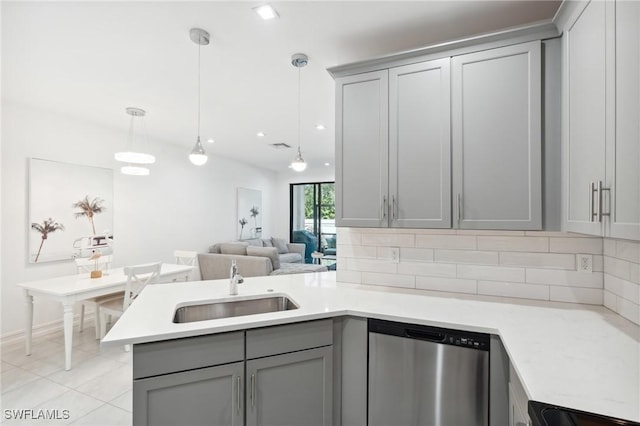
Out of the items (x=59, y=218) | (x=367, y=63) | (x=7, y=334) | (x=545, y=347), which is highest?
(x=367, y=63)

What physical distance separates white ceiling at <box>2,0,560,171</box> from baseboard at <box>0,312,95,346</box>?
2476 millimetres

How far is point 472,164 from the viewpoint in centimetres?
176

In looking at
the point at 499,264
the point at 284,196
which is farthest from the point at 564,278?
the point at 284,196

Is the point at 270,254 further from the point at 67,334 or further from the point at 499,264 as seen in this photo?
the point at 499,264

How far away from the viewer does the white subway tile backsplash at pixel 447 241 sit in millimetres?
2033

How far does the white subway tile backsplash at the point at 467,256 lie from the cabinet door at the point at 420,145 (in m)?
0.36

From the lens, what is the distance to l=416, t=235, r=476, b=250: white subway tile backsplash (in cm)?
203

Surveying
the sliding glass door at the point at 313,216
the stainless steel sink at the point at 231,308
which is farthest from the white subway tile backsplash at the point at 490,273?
the sliding glass door at the point at 313,216

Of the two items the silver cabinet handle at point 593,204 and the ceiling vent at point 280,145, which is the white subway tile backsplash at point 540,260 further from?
the ceiling vent at point 280,145

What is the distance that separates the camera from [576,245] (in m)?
1.80

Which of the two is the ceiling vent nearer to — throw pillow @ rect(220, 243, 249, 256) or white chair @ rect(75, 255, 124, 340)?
throw pillow @ rect(220, 243, 249, 256)

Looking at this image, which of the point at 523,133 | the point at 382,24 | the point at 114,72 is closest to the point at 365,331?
Answer: the point at 523,133

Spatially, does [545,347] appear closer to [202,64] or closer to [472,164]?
[472,164]

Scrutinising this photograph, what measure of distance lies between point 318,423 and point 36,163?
4.02 meters
